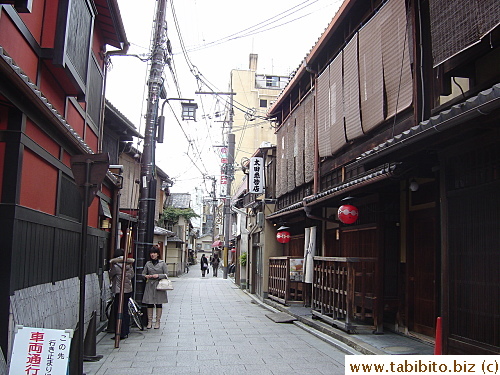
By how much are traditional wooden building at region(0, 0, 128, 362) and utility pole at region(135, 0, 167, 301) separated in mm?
1746

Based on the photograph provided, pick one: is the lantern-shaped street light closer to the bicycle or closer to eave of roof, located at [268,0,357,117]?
eave of roof, located at [268,0,357,117]

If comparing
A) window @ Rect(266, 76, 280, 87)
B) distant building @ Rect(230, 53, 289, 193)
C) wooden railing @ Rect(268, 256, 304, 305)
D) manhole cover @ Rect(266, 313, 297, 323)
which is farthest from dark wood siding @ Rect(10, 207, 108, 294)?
window @ Rect(266, 76, 280, 87)

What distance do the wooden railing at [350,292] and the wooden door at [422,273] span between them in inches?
32.4

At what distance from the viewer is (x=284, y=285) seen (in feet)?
60.2

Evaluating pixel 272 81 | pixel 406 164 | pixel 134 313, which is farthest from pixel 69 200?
pixel 272 81

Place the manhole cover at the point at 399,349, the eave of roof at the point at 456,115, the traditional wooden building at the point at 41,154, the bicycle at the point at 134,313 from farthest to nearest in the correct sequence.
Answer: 1. the bicycle at the point at 134,313
2. the manhole cover at the point at 399,349
3. the traditional wooden building at the point at 41,154
4. the eave of roof at the point at 456,115

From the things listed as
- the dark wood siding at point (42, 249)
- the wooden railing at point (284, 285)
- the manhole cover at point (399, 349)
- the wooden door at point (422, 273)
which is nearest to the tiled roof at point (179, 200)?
the wooden railing at point (284, 285)

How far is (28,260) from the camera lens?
7.21m

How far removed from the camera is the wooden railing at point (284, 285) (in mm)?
18031

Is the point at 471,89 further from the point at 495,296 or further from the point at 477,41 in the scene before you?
the point at 495,296

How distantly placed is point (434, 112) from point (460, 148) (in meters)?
1.68

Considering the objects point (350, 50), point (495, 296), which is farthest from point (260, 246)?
point (495, 296)

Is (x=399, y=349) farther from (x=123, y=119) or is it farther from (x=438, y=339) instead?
(x=123, y=119)

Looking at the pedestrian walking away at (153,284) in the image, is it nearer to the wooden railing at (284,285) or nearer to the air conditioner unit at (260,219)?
the wooden railing at (284,285)
